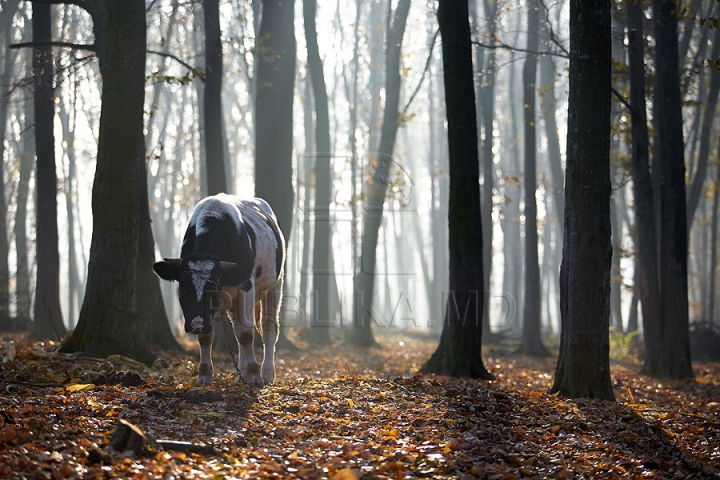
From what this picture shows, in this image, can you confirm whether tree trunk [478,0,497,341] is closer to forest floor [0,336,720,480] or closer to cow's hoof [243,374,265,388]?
forest floor [0,336,720,480]

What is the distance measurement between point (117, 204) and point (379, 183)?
1312 cm

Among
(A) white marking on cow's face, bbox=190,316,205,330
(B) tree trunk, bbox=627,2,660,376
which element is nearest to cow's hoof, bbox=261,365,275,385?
(A) white marking on cow's face, bbox=190,316,205,330

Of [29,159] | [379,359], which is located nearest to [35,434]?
[379,359]

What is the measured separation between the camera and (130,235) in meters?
9.86

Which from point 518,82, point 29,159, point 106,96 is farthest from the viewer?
point 518,82

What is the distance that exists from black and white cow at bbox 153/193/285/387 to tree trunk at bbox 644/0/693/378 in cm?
887

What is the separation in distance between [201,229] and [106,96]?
3.18m

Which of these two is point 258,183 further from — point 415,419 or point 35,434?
point 35,434

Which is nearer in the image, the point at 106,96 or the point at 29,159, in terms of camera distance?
the point at 106,96

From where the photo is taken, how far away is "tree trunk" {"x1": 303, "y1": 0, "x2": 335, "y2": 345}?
846 inches

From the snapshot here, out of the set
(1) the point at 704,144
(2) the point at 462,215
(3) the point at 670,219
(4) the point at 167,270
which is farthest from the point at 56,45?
(1) the point at 704,144

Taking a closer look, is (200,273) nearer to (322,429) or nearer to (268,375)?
(322,429)

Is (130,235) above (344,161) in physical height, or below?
below

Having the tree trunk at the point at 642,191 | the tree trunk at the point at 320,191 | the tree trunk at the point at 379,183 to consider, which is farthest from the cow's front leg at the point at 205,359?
the tree trunk at the point at 379,183
